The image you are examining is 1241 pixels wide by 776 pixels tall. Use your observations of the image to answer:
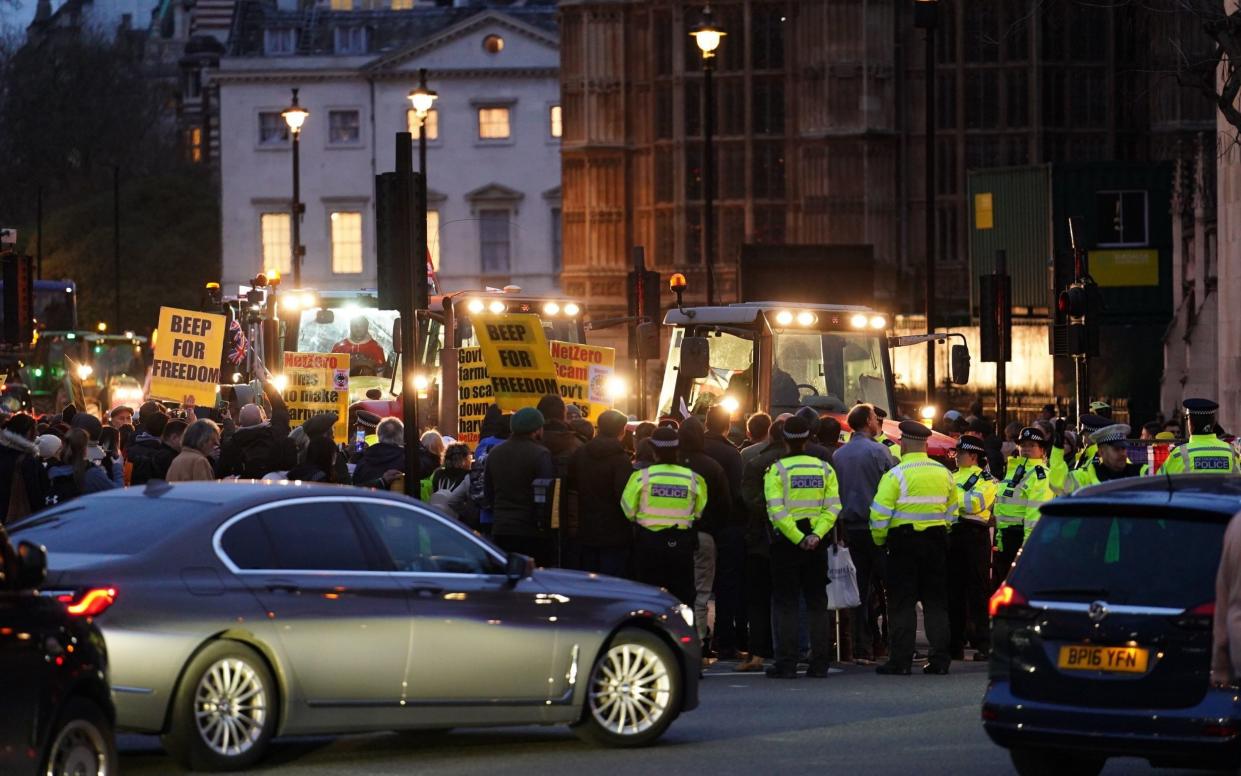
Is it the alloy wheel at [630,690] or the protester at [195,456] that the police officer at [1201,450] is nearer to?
the alloy wheel at [630,690]

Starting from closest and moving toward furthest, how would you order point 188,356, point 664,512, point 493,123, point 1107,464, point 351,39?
point 664,512 → point 1107,464 → point 188,356 → point 493,123 → point 351,39

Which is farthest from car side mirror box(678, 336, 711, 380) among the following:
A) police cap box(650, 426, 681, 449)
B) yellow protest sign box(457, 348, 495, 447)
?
police cap box(650, 426, 681, 449)

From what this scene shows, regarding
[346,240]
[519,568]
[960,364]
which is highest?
[346,240]

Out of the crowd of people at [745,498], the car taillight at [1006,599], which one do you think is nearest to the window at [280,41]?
the crowd of people at [745,498]

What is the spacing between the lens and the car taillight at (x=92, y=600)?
11883mm

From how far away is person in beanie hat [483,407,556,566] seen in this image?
719 inches

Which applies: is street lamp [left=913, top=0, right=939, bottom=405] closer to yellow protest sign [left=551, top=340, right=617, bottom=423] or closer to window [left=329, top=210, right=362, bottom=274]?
yellow protest sign [left=551, top=340, right=617, bottom=423]

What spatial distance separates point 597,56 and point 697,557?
41.9 metres

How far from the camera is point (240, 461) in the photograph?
21.5 metres

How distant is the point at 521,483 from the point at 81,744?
7802 millimetres

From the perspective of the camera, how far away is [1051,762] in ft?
40.3

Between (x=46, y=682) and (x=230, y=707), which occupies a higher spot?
(x=46, y=682)

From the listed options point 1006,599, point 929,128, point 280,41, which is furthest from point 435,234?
point 1006,599

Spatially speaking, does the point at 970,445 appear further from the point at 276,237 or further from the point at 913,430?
the point at 276,237
